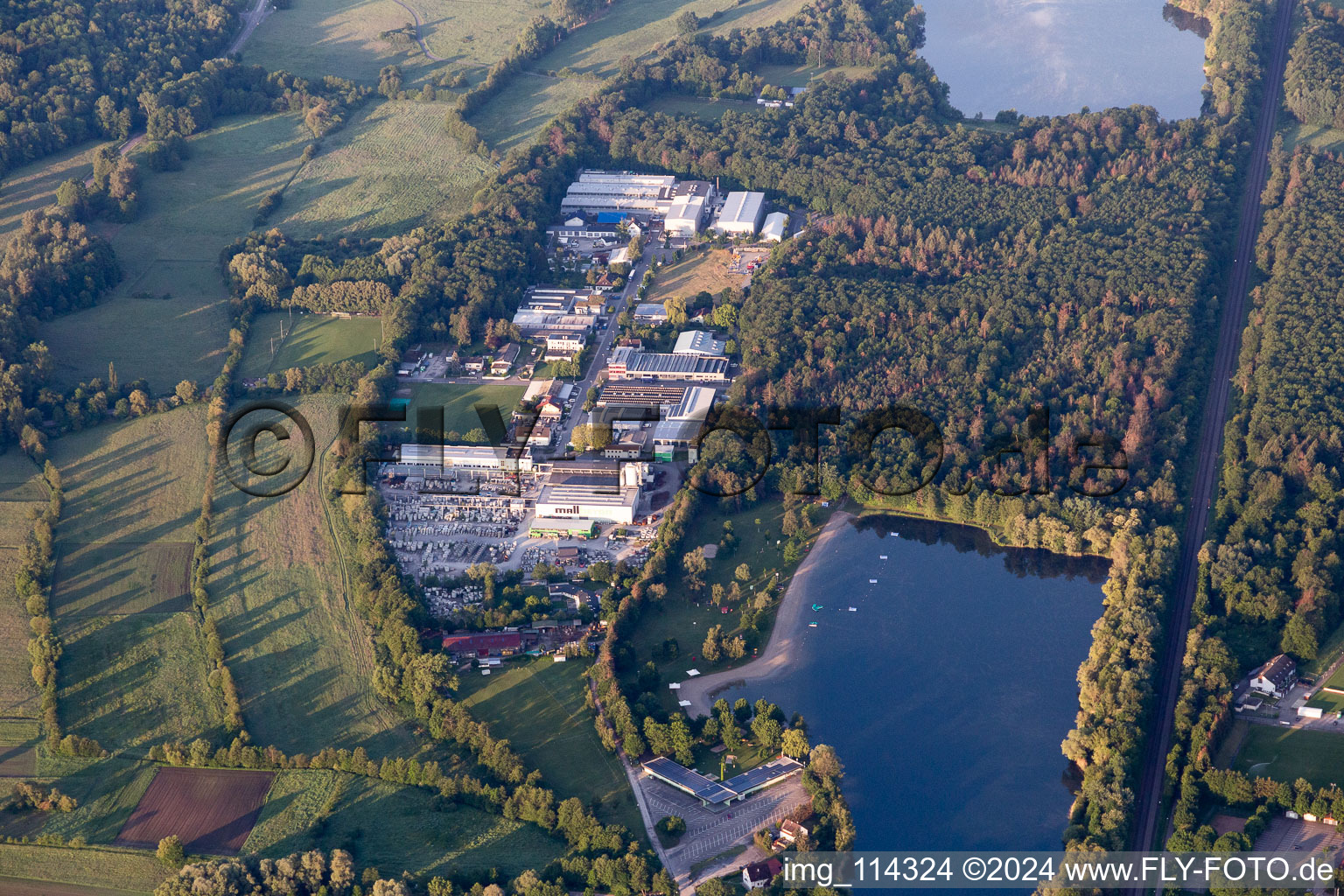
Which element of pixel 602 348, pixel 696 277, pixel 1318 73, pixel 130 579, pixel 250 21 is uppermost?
pixel 250 21

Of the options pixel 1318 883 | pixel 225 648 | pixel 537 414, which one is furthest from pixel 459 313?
pixel 1318 883

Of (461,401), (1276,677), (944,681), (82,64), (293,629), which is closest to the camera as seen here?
(1276,677)

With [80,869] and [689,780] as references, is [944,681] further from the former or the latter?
[80,869]

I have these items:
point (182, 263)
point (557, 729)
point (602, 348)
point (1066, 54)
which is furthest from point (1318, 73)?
point (182, 263)

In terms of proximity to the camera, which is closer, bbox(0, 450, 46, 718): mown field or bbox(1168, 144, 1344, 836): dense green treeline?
bbox(1168, 144, 1344, 836): dense green treeline

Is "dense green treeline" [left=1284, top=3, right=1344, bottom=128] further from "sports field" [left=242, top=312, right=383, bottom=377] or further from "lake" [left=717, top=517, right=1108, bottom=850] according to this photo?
"sports field" [left=242, top=312, right=383, bottom=377]

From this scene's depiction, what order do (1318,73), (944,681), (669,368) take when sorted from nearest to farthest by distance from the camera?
(944,681) → (669,368) → (1318,73)

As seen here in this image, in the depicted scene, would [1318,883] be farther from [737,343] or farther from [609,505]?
[737,343]

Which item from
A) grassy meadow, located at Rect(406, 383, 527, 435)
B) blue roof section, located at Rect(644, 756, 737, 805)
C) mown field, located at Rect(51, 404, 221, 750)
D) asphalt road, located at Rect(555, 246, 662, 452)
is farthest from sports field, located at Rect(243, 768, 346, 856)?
grassy meadow, located at Rect(406, 383, 527, 435)
